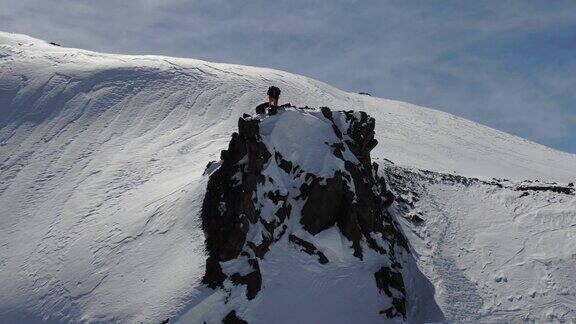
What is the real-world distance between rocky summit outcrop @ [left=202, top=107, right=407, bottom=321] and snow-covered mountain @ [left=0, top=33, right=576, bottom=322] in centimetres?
50

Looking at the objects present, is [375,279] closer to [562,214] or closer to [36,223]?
[562,214]

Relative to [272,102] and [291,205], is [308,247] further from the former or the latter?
[272,102]

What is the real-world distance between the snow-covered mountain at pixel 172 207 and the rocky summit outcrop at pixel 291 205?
50 centimetres

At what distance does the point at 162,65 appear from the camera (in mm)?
49094

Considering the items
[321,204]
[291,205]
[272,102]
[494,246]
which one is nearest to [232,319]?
[291,205]

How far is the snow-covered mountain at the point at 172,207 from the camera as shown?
72.0 ft

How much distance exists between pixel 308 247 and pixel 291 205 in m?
1.81

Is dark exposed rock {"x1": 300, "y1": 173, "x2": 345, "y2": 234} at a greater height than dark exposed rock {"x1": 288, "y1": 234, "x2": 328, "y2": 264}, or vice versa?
dark exposed rock {"x1": 300, "y1": 173, "x2": 345, "y2": 234}

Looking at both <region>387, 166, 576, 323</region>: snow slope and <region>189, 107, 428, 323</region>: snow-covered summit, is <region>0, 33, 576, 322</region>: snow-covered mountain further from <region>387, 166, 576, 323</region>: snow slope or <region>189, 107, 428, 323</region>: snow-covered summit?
<region>189, 107, 428, 323</region>: snow-covered summit

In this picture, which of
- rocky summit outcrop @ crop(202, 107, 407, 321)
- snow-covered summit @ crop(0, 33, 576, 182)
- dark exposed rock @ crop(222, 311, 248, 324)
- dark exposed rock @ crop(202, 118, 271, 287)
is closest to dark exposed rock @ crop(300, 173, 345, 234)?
rocky summit outcrop @ crop(202, 107, 407, 321)

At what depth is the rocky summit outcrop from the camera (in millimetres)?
21312

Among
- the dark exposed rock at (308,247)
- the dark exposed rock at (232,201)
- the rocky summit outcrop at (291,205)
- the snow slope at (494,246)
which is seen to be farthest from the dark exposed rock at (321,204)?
the snow slope at (494,246)

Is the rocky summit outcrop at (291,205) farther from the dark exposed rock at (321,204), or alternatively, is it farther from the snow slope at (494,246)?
the snow slope at (494,246)

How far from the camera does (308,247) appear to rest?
72.2ft
